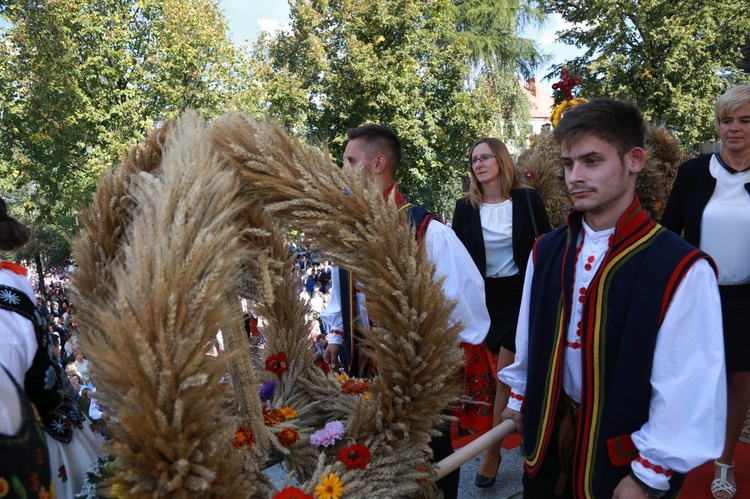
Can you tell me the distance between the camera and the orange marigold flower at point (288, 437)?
165cm

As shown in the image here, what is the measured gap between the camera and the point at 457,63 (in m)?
16.5

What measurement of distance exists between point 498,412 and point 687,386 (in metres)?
1.97

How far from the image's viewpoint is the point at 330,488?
1.44m

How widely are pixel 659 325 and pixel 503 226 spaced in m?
2.17

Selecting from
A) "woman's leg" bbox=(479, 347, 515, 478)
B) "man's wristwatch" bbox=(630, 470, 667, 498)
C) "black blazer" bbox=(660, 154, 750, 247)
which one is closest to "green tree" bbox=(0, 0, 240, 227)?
"woman's leg" bbox=(479, 347, 515, 478)

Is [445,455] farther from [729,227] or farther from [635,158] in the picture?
[729,227]

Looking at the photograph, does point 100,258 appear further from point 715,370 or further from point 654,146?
point 654,146

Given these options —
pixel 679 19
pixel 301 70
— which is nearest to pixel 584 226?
pixel 301 70

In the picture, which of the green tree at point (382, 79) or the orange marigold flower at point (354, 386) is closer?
the orange marigold flower at point (354, 386)

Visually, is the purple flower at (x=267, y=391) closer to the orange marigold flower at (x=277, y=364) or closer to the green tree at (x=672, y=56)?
the orange marigold flower at (x=277, y=364)

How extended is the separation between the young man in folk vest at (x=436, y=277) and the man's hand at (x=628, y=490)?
0.73 meters

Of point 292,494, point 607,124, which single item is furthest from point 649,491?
point 607,124

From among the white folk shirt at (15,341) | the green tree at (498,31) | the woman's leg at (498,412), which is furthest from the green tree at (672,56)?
the white folk shirt at (15,341)

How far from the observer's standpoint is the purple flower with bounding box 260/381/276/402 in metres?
1.95
